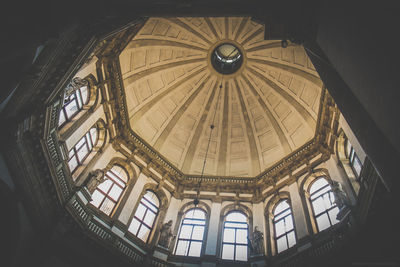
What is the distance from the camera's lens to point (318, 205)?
49.0 ft

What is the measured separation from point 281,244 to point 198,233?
469 centimetres

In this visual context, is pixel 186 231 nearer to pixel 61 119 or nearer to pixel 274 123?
pixel 61 119

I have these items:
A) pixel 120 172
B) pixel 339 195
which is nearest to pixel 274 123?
pixel 339 195

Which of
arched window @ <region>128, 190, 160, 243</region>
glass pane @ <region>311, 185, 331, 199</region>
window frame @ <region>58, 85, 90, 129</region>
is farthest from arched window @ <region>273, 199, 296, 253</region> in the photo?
window frame @ <region>58, 85, 90, 129</region>

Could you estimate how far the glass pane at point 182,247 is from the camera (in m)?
15.4

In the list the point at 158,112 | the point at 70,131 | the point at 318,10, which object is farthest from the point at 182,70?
the point at 318,10

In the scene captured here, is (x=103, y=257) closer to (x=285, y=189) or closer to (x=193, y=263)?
(x=193, y=263)

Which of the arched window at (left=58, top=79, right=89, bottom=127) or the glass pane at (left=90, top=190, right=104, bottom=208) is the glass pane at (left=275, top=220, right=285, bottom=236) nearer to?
the glass pane at (left=90, top=190, right=104, bottom=208)

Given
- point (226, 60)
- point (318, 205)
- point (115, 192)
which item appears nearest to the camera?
point (318, 205)

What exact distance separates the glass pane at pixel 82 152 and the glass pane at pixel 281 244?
11.4 meters

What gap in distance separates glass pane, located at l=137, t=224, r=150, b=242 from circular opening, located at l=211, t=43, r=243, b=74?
Result: 15170mm

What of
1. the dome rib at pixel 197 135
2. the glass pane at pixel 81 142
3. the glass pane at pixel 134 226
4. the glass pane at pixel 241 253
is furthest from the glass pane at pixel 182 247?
the glass pane at pixel 81 142

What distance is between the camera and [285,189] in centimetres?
1745

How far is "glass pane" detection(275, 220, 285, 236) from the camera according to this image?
15422 millimetres
